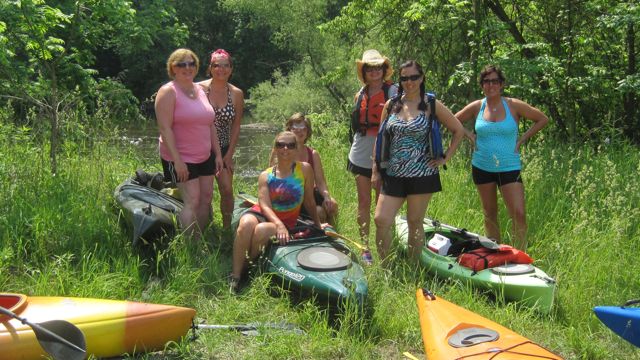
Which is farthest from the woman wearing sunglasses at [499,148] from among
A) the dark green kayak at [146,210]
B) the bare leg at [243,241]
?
the dark green kayak at [146,210]

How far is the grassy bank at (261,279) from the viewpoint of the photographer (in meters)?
3.18

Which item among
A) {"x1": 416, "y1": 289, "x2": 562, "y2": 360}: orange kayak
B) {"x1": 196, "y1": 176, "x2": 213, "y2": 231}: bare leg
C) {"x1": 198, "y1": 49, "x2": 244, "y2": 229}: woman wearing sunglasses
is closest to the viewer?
{"x1": 416, "y1": 289, "x2": 562, "y2": 360}: orange kayak

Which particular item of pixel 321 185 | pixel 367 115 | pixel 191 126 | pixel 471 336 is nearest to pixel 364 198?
pixel 321 185

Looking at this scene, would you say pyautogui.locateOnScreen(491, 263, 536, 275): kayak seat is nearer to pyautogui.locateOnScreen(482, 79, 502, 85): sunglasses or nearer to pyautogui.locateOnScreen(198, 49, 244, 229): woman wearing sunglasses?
pyautogui.locateOnScreen(482, 79, 502, 85): sunglasses

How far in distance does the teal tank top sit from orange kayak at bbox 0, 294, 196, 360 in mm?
2383

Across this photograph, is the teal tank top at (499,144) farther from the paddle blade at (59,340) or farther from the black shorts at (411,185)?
the paddle blade at (59,340)

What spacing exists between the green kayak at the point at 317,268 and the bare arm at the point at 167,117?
87 cm

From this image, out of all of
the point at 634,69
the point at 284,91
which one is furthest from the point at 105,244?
the point at 284,91

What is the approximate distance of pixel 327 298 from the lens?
3.32 meters

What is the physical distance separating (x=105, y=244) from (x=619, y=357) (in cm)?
331

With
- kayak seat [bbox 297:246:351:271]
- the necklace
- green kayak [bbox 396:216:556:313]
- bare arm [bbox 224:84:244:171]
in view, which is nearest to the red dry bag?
green kayak [bbox 396:216:556:313]

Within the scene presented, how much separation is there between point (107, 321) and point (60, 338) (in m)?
0.29

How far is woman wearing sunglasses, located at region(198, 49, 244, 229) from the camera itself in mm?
4281

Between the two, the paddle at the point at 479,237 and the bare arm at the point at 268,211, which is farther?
the paddle at the point at 479,237
